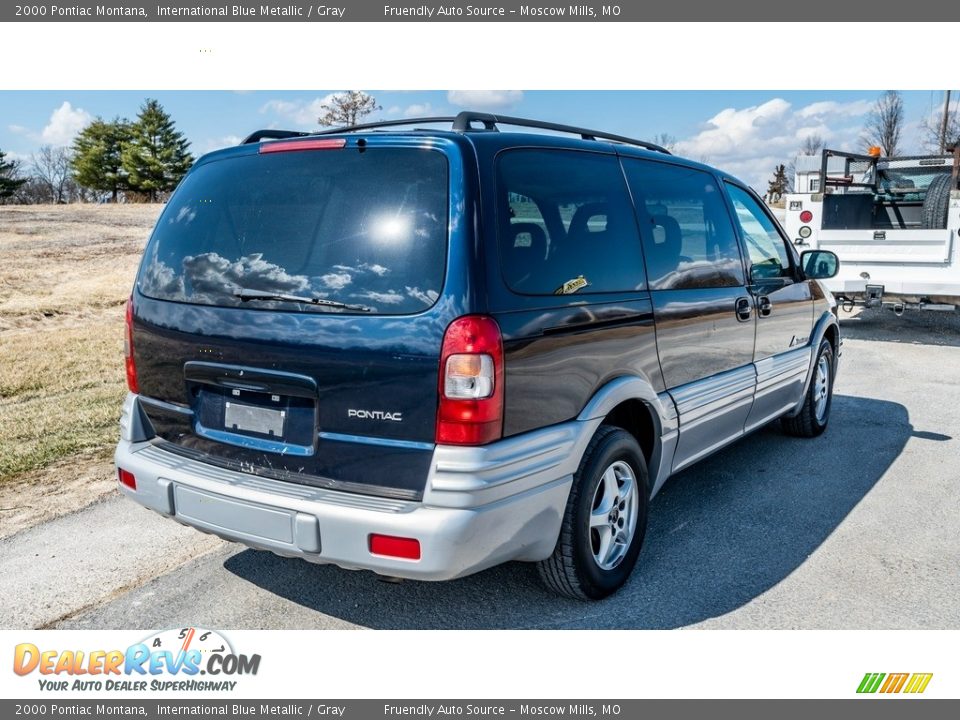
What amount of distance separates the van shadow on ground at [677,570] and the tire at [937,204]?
5.98 metres

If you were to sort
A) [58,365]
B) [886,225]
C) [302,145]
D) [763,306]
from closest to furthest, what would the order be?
[302,145]
[763,306]
[58,365]
[886,225]

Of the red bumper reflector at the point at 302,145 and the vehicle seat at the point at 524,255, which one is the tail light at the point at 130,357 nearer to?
the red bumper reflector at the point at 302,145

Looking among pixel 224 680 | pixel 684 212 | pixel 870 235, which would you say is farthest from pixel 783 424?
pixel 870 235

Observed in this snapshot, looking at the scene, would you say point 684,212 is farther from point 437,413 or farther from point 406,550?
point 406,550

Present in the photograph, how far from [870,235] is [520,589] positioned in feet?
28.6

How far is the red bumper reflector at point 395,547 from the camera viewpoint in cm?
268

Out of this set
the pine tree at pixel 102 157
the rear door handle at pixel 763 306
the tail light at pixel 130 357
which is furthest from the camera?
the pine tree at pixel 102 157

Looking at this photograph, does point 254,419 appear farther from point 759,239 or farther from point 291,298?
point 759,239

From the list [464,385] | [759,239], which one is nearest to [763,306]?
[759,239]

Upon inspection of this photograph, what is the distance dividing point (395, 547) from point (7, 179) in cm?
5058

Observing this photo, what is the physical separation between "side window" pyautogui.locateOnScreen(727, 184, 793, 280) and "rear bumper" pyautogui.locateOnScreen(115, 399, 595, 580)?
230 cm

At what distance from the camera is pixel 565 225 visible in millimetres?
3295

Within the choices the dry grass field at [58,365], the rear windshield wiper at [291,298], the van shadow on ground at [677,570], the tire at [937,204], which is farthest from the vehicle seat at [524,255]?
the tire at [937,204]

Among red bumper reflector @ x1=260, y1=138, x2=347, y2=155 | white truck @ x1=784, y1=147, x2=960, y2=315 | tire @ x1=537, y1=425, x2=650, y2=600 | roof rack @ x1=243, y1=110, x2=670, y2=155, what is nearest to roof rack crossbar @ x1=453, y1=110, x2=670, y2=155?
roof rack @ x1=243, y1=110, x2=670, y2=155
